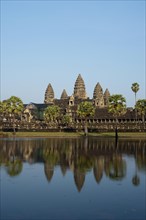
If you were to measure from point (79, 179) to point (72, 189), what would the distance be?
4.23 metres

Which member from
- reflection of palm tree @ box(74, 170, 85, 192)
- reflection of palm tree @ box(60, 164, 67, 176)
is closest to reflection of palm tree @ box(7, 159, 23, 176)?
reflection of palm tree @ box(60, 164, 67, 176)

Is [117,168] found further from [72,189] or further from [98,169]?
[72,189]

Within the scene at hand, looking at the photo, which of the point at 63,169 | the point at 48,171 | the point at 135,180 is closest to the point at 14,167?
the point at 48,171

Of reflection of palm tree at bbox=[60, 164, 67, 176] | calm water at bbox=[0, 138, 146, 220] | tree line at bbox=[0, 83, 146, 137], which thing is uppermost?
tree line at bbox=[0, 83, 146, 137]

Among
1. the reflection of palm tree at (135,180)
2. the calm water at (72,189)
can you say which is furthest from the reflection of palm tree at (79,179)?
the reflection of palm tree at (135,180)

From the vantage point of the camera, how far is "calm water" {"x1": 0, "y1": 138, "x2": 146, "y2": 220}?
2031cm

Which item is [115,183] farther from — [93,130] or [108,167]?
[93,130]

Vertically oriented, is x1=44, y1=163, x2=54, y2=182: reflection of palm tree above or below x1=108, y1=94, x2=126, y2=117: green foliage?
below

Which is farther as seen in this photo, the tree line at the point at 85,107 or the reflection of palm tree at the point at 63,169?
the tree line at the point at 85,107

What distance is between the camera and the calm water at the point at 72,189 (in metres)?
20.3

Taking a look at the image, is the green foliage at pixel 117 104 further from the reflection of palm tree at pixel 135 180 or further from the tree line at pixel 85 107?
the reflection of palm tree at pixel 135 180

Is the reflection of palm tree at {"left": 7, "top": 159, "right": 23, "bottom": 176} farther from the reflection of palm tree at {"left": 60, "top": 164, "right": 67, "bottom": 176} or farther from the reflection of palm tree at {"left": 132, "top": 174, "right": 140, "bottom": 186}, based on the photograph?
the reflection of palm tree at {"left": 132, "top": 174, "right": 140, "bottom": 186}

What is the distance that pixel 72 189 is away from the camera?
2694 cm

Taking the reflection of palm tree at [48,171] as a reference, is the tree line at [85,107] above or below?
above
